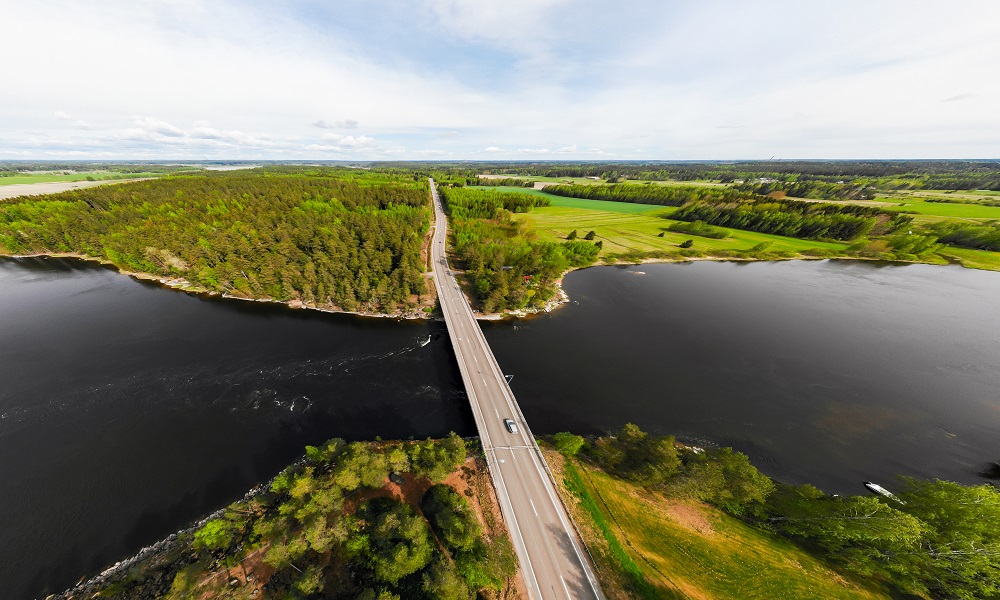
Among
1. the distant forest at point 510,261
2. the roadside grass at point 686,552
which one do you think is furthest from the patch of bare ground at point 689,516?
the distant forest at point 510,261

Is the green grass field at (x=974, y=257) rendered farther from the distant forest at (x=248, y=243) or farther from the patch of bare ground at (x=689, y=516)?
the distant forest at (x=248, y=243)

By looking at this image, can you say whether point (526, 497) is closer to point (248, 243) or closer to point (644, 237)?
point (248, 243)

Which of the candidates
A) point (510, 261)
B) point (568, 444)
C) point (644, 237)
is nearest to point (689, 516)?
point (568, 444)

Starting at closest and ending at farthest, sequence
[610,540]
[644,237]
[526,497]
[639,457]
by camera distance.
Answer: [610,540] → [526,497] → [639,457] → [644,237]

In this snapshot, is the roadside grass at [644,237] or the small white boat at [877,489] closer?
the small white boat at [877,489]

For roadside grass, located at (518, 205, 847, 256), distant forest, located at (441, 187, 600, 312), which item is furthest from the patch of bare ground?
roadside grass, located at (518, 205, 847, 256)

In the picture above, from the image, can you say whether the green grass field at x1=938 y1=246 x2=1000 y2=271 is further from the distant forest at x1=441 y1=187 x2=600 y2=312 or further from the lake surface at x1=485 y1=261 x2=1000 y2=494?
the distant forest at x1=441 y1=187 x2=600 y2=312
